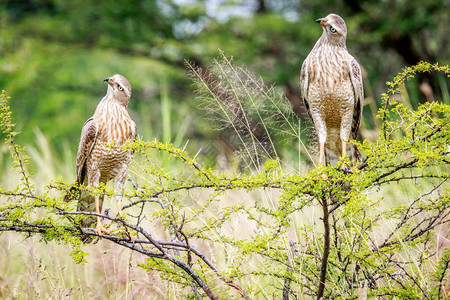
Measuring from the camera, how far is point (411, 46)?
34.2ft

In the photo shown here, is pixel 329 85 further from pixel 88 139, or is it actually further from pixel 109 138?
pixel 88 139

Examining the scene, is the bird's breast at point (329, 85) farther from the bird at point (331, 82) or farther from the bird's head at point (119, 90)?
the bird's head at point (119, 90)

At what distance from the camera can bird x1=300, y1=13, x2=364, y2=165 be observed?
3.87 meters

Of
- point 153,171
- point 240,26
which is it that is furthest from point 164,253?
point 240,26

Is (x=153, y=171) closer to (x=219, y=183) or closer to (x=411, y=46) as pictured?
(x=219, y=183)

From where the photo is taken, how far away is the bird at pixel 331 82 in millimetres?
3869

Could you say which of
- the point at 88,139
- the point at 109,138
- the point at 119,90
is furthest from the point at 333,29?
the point at 88,139

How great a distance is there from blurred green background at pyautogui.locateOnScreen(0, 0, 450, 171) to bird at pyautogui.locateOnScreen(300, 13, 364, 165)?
5329 mm

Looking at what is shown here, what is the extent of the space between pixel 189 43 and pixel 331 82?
7.68 m

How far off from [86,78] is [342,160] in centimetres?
1287

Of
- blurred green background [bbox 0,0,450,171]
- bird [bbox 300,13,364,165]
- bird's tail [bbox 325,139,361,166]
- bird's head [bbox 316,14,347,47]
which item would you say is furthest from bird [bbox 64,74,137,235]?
blurred green background [bbox 0,0,450,171]

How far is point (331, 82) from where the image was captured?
153 inches

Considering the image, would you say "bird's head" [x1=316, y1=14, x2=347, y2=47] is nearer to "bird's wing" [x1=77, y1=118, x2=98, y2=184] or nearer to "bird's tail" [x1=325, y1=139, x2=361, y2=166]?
"bird's tail" [x1=325, y1=139, x2=361, y2=166]

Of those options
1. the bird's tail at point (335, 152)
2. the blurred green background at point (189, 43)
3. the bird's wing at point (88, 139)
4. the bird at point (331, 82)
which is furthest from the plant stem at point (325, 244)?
the blurred green background at point (189, 43)
